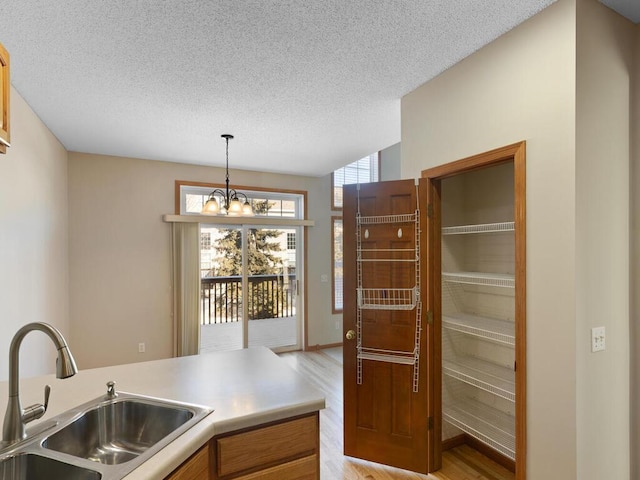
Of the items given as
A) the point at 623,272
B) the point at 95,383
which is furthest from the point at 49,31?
the point at 623,272

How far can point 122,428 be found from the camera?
58.0 inches

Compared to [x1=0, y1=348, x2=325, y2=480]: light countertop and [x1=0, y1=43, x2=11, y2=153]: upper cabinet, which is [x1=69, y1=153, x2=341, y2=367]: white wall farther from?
[x1=0, y1=43, x2=11, y2=153]: upper cabinet

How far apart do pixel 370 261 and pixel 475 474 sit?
159 cm

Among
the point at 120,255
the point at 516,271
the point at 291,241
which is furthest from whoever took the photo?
the point at 291,241

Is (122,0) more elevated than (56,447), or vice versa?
(122,0)

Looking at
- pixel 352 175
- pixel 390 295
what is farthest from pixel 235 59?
pixel 352 175

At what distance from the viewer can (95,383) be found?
5.59ft

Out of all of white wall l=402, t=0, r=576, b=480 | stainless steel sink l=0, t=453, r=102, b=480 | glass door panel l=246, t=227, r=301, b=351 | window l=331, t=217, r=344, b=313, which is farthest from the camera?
window l=331, t=217, r=344, b=313

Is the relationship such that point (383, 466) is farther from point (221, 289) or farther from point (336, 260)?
point (336, 260)

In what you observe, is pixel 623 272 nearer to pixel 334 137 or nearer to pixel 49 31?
pixel 334 137

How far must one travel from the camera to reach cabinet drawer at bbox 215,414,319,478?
1.34 meters

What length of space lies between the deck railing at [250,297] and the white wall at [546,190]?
380 cm

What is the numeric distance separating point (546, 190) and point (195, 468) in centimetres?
187

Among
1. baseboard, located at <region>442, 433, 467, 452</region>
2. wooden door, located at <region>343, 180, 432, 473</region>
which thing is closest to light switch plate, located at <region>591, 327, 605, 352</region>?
wooden door, located at <region>343, 180, 432, 473</region>
